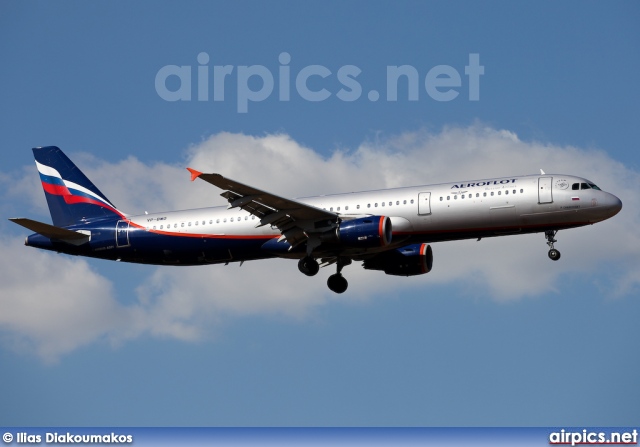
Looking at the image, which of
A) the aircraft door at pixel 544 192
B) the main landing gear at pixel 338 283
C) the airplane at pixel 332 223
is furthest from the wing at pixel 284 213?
the aircraft door at pixel 544 192

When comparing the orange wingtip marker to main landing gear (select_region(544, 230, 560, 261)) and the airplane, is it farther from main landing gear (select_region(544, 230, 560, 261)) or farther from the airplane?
main landing gear (select_region(544, 230, 560, 261))

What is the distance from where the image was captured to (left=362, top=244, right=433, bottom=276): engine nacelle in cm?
6569

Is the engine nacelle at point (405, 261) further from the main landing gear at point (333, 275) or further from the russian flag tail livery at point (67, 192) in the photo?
the russian flag tail livery at point (67, 192)

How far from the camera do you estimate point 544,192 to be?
58.4 meters

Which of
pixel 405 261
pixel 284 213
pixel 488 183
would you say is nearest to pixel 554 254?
pixel 488 183

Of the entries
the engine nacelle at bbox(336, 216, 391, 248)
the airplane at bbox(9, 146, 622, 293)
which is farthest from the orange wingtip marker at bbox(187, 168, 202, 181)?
the engine nacelle at bbox(336, 216, 391, 248)

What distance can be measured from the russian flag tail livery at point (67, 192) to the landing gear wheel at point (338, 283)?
11.9 meters

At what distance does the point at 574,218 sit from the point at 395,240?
8.56 meters

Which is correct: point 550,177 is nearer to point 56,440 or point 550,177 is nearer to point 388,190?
point 388,190

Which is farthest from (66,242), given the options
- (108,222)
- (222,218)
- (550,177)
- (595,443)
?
(595,443)

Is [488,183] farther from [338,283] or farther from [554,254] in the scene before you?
[338,283]

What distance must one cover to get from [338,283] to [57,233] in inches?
596

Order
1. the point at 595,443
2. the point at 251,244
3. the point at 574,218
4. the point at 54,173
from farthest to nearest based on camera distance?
the point at 54,173 → the point at 251,244 → the point at 574,218 → the point at 595,443

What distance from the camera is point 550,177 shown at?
59125 millimetres
